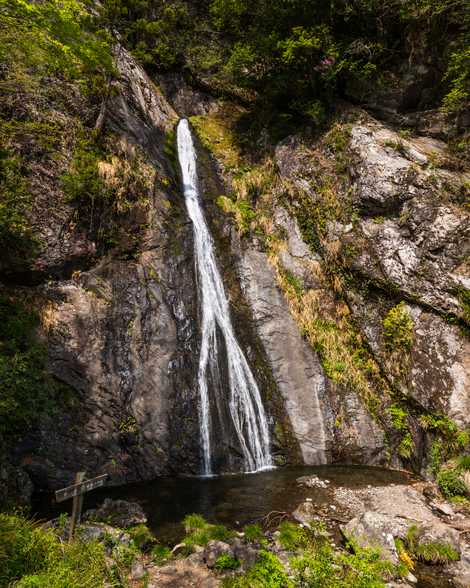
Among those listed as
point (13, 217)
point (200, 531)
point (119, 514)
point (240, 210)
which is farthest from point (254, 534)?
point (240, 210)

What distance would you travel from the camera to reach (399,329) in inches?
448

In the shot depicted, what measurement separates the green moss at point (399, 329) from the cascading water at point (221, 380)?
4593mm

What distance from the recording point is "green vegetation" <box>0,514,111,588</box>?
4.00 m

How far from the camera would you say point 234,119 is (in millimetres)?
21531

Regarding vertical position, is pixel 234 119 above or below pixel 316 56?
above

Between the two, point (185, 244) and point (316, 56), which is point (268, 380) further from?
point (316, 56)

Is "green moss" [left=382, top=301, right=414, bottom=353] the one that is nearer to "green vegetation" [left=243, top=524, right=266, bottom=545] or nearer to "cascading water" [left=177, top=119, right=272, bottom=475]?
"cascading water" [left=177, top=119, right=272, bottom=475]

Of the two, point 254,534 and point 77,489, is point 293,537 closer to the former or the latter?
→ point 254,534

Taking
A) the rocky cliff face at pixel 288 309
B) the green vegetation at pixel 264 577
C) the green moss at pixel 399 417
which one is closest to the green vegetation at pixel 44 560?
the green vegetation at pixel 264 577

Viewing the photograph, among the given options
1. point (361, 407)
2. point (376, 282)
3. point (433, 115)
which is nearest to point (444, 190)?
point (376, 282)

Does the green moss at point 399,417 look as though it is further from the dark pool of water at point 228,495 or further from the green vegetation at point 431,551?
the green vegetation at point 431,551

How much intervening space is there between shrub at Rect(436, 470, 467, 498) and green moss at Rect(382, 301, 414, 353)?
11.7ft

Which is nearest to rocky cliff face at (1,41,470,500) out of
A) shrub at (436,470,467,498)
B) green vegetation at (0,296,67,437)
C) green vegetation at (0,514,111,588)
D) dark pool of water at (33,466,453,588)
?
dark pool of water at (33,466,453,588)

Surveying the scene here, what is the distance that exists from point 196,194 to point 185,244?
382cm
